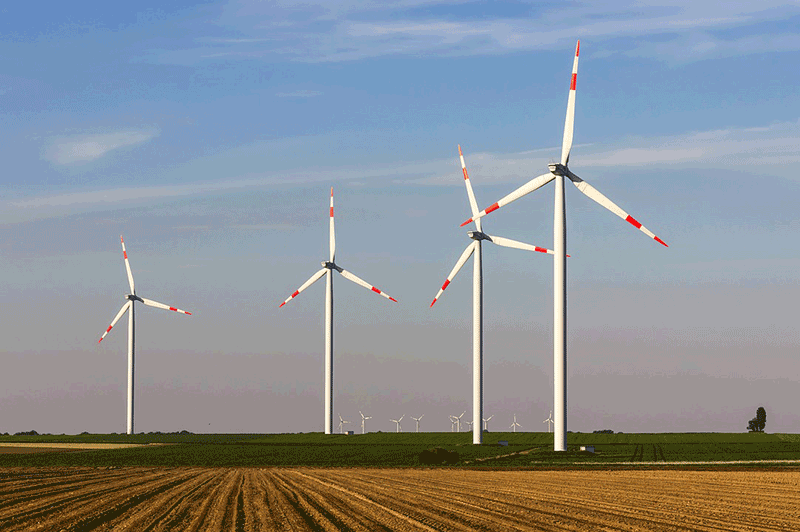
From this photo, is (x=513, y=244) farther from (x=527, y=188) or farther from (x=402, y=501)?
(x=402, y=501)

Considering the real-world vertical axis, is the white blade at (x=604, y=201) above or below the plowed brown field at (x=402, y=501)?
above

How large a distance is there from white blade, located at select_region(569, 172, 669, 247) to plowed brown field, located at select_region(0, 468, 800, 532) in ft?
67.2

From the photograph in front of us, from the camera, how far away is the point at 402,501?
1766 inches

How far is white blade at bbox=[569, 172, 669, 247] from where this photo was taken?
270ft

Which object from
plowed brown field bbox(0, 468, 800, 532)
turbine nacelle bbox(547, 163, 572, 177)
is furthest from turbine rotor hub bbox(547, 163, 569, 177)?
plowed brown field bbox(0, 468, 800, 532)

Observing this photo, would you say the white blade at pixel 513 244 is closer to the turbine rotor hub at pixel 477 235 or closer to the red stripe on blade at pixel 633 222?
the turbine rotor hub at pixel 477 235

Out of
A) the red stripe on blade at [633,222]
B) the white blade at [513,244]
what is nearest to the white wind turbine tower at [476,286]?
the white blade at [513,244]

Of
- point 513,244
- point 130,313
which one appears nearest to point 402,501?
point 513,244

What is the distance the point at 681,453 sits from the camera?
344ft

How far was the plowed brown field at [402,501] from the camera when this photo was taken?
36.2 metres

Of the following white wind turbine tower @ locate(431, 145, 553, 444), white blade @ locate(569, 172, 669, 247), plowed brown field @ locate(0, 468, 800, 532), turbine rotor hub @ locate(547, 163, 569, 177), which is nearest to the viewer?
plowed brown field @ locate(0, 468, 800, 532)

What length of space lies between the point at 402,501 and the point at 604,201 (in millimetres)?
54719

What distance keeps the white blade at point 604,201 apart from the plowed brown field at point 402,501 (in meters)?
20.5

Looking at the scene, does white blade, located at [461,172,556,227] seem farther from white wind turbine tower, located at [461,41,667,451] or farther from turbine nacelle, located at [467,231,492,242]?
turbine nacelle, located at [467,231,492,242]
